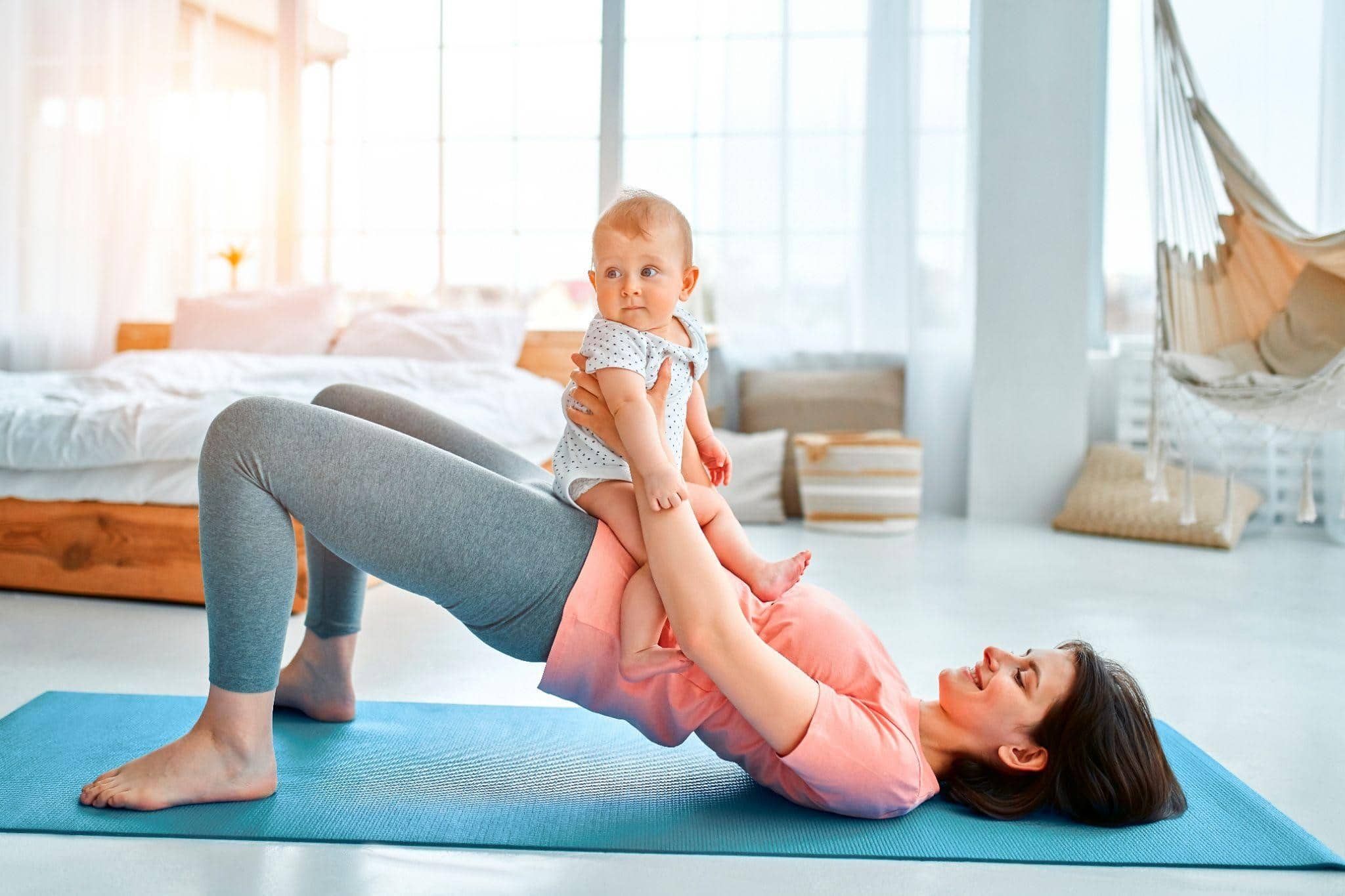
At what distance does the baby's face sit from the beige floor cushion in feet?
9.13

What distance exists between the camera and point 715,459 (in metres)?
1.73

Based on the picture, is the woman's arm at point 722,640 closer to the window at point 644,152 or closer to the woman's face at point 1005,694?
the woman's face at point 1005,694

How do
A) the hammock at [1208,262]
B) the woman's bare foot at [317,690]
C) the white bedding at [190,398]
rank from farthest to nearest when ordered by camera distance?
the hammock at [1208,262] < the white bedding at [190,398] < the woman's bare foot at [317,690]

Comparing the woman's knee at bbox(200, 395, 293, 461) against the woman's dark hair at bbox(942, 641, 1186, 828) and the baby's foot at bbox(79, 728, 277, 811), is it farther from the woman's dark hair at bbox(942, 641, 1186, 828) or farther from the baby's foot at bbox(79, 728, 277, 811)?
the woman's dark hair at bbox(942, 641, 1186, 828)

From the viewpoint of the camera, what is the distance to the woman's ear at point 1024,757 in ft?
4.67

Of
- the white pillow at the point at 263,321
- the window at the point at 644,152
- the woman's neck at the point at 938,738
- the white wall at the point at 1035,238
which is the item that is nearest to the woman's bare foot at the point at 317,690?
the woman's neck at the point at 938,738

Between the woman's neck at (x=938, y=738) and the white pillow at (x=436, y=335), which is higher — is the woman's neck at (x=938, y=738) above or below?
below

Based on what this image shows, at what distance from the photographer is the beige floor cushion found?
381 centimetres

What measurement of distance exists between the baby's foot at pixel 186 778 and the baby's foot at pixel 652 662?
1.61ft

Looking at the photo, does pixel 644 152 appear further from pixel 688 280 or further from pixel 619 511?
pixel 619 511

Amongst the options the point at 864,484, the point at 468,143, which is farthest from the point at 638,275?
the point at 468,143

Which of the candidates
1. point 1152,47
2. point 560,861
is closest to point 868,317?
point 1152,47

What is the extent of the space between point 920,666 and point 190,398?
79.9 inches

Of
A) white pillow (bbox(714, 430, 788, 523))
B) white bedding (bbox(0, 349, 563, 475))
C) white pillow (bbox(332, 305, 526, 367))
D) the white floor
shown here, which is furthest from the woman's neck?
white pillow (bbox(332, 305, 526, 367))
